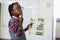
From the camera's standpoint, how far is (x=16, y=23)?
1.25m

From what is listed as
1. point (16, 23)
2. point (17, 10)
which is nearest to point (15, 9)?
point (17, 10)

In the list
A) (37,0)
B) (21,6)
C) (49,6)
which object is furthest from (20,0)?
(49,6)

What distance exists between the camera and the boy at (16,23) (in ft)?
4.09

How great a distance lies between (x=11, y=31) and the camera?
126 centimetres

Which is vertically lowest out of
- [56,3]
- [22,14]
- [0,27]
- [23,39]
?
[23,39]

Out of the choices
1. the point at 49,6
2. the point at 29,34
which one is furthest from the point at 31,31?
the point at 49,6

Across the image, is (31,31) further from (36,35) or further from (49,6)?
(49,6)

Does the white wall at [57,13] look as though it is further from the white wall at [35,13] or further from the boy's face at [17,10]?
the boy's face at [17,10]

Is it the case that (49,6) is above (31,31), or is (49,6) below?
above

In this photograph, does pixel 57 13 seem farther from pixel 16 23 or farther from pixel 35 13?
pixel 16 23

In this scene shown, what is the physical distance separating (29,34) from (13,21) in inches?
8.2

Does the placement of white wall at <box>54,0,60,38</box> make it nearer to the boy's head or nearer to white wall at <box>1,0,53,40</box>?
white wall at <box>1,0,53,40</box>

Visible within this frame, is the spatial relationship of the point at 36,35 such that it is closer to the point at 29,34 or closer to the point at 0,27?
the point at 29,34

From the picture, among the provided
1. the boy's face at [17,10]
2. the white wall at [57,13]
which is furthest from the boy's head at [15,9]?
the white wall at [57,13]
